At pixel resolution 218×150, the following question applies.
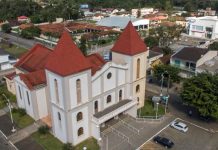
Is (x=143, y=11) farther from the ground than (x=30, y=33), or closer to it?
farther from the ground

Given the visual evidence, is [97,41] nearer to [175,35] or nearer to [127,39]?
[175,35]

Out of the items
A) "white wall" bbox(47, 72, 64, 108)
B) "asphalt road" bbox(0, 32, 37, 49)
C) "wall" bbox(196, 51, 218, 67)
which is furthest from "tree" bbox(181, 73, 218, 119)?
"asphalt road" bbox(0, 32, 37, 49)

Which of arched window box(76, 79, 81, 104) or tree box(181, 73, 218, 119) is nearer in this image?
arched window box(76, 79, 81, 104)

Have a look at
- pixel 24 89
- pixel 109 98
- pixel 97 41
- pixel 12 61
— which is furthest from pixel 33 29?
pixel 109 98

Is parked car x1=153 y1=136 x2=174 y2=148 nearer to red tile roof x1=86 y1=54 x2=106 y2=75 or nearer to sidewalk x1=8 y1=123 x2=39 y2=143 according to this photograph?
red tile roof x1=86 y1=54 x2=106 y2=75

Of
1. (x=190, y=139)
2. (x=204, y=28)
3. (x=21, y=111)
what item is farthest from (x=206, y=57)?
(x=204, y=28)

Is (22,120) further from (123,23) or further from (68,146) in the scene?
(123,23)

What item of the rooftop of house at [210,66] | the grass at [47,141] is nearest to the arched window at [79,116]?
the grass at [47,141]
